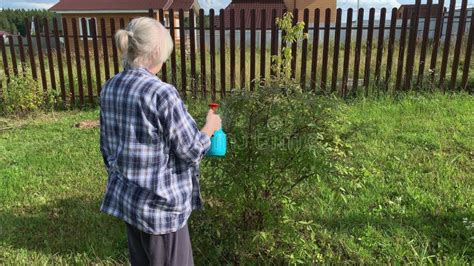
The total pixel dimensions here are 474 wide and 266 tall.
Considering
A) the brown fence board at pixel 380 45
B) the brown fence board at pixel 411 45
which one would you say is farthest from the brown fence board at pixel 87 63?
the brown fence board at pixel 411 45

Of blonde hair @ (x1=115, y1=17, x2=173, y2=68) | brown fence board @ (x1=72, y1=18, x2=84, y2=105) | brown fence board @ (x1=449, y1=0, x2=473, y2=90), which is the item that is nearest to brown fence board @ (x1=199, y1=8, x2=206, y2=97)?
brown fence board @ (x1=72, y1=18, x2=84, y2=105)

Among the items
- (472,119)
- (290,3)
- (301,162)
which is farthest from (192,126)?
(290,3)

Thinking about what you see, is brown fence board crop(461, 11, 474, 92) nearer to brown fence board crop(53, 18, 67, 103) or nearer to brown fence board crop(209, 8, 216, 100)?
brown fence board crop(209, 8, 216, 100)

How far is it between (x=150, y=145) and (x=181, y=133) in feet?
0.49

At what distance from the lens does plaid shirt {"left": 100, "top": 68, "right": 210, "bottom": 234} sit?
1.68 m

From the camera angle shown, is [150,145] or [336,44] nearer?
[150,145]

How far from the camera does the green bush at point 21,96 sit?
6.72 meters

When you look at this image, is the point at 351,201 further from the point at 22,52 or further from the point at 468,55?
the point at 22,52

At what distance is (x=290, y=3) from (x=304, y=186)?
31310mm

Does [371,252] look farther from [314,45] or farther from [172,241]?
[314,45]

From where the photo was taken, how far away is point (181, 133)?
1712 mm

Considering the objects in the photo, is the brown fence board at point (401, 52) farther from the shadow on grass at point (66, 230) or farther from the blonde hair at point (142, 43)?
the blonde hair at point (142, 43)

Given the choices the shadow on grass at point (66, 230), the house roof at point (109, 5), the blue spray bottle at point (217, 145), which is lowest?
the shadow on grass at point (66, 230)

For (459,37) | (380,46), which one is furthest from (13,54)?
(459,37)
